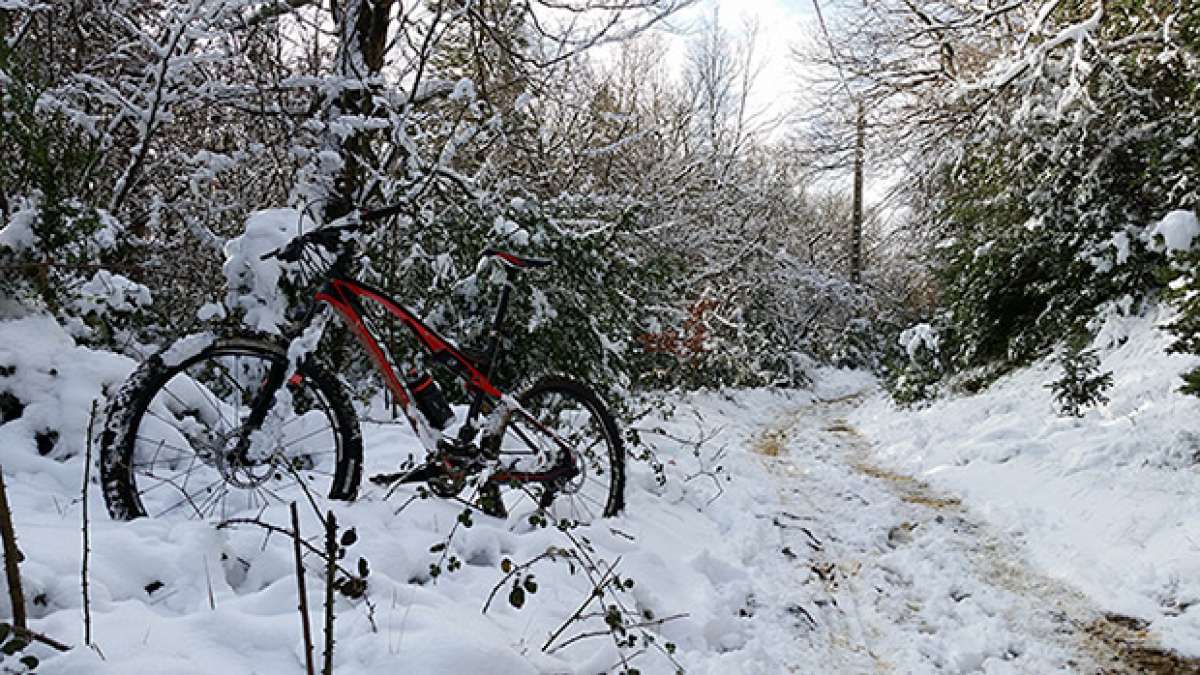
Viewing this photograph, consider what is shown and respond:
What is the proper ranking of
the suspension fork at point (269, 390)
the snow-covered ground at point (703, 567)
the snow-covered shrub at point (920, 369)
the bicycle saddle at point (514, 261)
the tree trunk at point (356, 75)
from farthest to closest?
the snow-covered shrub at point (920, 369) → the tree trunk at point (356, 75) → the bicycle saddle at point (514, 261) → the suspension fork at point (269, 390) → the snow-covered ground at point (703, 567)

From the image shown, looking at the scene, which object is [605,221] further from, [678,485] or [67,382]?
[67,382]

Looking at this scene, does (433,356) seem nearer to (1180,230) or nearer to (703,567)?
(703,567)

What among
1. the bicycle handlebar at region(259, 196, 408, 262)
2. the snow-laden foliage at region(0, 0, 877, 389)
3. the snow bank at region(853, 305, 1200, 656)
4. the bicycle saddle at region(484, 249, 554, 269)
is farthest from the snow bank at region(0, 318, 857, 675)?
the snow bank at region(853, 305, 1200, 656)

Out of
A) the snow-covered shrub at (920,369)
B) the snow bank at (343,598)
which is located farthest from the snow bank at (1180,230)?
the snow-covered shrub at (920,369)

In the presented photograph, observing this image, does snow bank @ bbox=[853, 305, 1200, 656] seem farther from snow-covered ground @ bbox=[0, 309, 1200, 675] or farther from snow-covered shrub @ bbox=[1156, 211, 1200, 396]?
snow-covered shrub @ bbox=[1156, 211, 1200, 396]

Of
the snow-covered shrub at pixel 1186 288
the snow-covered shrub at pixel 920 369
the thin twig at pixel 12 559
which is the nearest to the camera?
the thin twig at pixel 12 559

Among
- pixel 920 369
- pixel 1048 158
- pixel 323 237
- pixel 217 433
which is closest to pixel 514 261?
pixel 323 237

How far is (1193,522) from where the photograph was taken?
3613 mm

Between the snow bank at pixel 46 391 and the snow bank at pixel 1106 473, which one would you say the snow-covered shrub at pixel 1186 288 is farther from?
the snow bank at pixel 46 391

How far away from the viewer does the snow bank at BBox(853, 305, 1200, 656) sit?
130 inches

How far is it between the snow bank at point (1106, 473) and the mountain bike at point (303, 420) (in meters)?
2.59

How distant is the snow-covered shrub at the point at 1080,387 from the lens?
600cm

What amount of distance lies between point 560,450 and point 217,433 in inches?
58.0

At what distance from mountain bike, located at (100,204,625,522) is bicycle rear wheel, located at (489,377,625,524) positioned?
0.03 ft
